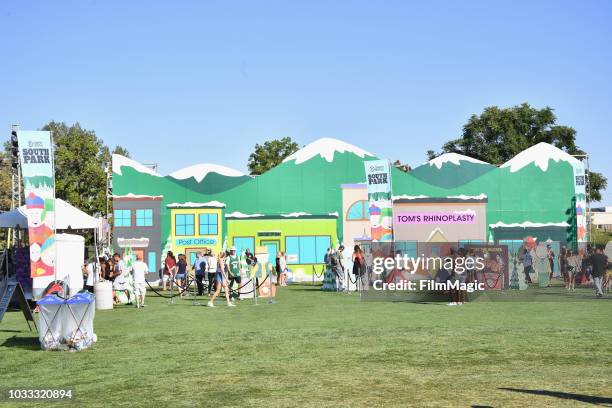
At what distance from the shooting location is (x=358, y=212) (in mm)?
42312

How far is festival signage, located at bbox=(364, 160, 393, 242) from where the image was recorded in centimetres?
3466

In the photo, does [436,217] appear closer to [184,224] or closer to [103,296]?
[184,224]

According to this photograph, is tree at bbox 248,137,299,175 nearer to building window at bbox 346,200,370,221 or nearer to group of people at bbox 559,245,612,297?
building window at bbox 346,200,370,221

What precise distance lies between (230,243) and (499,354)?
29.6m

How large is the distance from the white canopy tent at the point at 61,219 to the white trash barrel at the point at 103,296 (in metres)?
6.60

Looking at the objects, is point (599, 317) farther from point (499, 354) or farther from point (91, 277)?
A: point (91, 277)

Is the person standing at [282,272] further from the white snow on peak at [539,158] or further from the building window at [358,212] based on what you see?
the white snow on peak at [539,158]

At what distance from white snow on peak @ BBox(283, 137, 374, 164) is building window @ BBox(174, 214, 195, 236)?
6018mm

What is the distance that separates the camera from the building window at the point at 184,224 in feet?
134

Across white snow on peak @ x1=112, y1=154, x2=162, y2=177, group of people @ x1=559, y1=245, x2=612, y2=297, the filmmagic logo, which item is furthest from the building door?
group of people @ x1=559, y1=245, x2=612, y2=297

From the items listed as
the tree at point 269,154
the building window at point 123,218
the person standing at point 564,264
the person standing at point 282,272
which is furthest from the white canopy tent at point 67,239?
the tree at point 269,154

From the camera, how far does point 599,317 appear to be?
1842 cm

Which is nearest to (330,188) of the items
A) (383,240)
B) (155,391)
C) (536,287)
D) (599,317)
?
(383,240)

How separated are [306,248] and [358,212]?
11.1 ft
